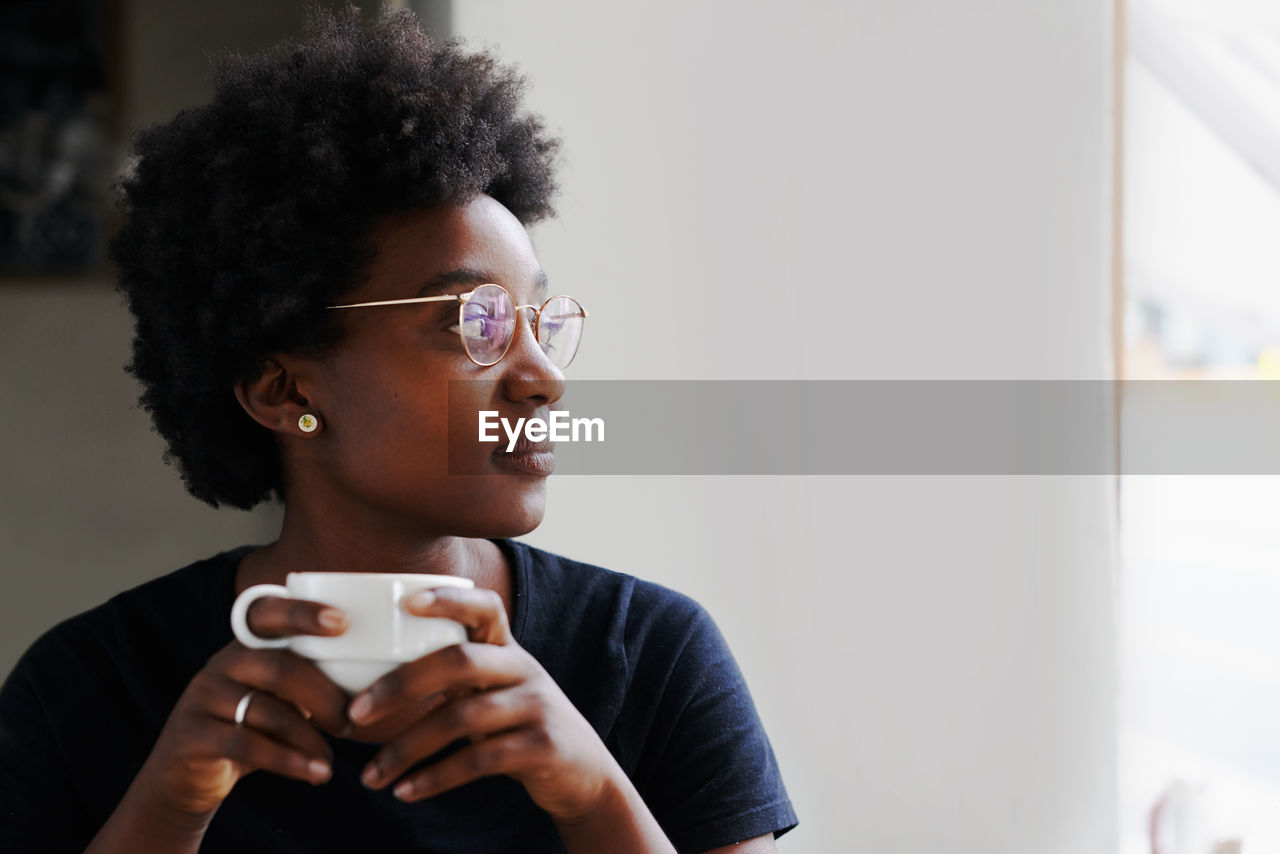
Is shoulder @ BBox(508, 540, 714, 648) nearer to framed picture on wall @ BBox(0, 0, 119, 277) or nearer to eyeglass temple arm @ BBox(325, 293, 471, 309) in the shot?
eyeglass temple arm @ BBox(325, 293, 471, 309)

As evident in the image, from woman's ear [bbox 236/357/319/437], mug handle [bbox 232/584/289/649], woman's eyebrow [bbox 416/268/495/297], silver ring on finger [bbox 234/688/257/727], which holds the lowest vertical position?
silver ring on finger [bbox 234/688/257/727]

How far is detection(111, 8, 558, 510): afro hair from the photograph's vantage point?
42.2 inches

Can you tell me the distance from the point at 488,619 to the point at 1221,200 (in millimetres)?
1350

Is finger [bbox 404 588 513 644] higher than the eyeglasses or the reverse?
the reverse

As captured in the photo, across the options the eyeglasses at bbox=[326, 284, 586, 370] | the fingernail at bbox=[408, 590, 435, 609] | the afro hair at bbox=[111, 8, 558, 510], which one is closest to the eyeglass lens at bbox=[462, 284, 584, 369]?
the eyeglasses at bbox=[326, 284, 586, 370]

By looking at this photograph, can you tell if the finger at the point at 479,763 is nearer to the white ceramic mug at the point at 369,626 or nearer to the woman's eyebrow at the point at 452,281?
the white ceramic mug at the point at 369,626

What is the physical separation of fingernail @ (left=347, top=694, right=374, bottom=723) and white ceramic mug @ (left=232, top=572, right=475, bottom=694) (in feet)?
0.07

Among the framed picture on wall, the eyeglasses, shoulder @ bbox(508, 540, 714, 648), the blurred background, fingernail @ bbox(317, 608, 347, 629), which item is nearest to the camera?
fingernail @ bbox(317, 608, 347, 629)

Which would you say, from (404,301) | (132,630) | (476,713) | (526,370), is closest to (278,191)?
(404,301)

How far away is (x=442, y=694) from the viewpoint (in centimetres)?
79

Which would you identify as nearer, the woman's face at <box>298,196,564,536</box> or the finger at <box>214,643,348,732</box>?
the finger at <box>214,643,348,732</box>

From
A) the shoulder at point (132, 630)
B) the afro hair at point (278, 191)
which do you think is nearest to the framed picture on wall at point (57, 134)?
the afro hair at point (278, 191)

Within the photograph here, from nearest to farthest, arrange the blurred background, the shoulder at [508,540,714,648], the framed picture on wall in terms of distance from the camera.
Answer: the shoulder at [508,540,714,648] < the blurred background < the framed picture on wall

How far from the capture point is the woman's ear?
44.2 inches
